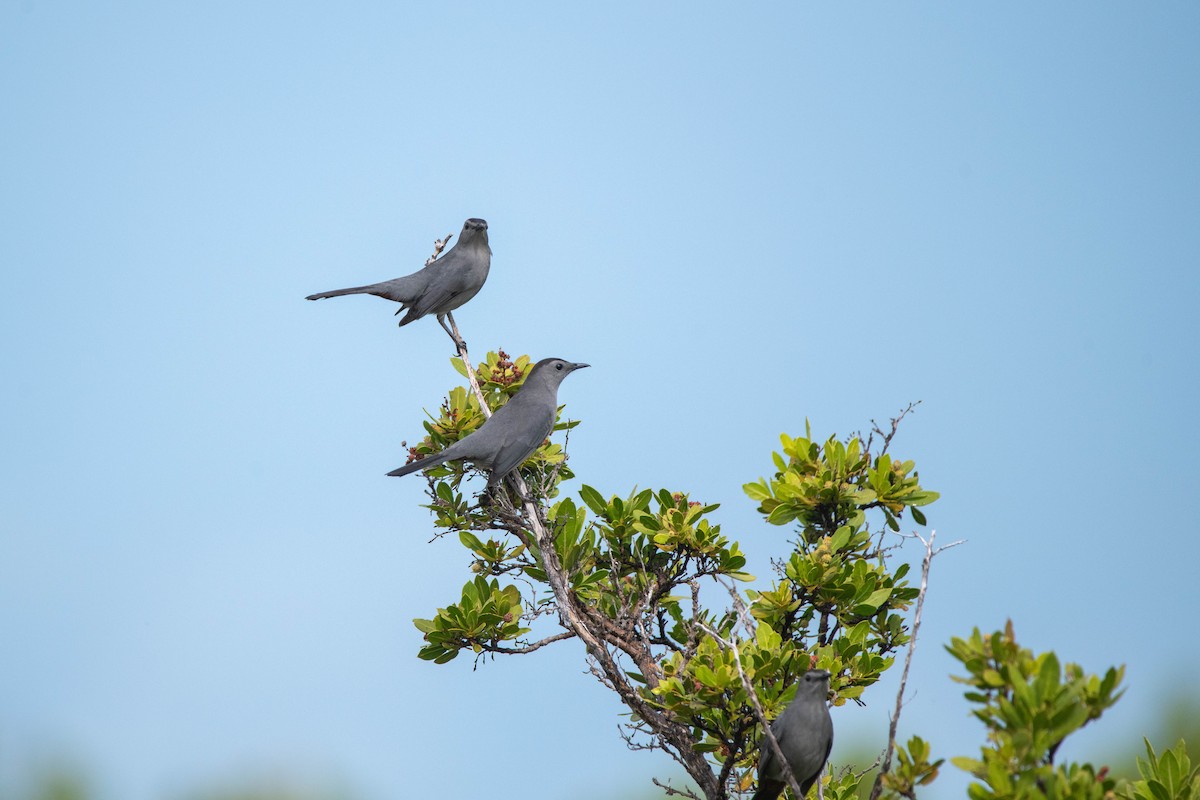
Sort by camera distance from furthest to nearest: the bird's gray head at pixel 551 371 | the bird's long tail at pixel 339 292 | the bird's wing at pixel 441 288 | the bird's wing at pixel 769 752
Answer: the bird's wing at pixel 441 288, the bird's long tail at pixel 339 292, the bird's gray head at pixel 551 371, the bird's wing at pixel 769 752

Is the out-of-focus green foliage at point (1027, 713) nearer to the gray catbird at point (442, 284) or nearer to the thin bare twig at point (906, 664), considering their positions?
the thin bare twig at point (906, 664)

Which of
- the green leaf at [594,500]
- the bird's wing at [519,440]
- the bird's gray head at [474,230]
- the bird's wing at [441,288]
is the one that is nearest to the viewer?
the green leaf at [594,500]

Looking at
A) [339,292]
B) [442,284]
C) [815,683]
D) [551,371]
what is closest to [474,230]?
[442,284]

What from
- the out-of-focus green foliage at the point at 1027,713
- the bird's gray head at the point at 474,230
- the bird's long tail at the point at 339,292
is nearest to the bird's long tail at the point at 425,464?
the bird's long tail at the point at 339,292

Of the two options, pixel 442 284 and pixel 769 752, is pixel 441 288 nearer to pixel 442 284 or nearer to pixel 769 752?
pixel 442 284

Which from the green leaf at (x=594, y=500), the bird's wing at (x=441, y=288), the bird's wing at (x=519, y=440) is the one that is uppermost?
the bird's wing at (x=441, y=288)

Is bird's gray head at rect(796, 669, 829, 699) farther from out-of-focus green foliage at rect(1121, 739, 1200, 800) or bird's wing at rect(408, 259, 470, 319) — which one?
bird's wing at rect(408, 259, 470, 319)

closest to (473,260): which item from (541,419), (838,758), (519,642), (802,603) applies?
(541,419)

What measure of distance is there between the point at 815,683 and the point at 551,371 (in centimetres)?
286

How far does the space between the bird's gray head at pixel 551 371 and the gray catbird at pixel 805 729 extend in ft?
8.75

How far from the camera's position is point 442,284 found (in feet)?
26.8

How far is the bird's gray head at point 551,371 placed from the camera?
282 inches

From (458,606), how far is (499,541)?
55cm

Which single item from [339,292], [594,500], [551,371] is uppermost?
[339,292]
